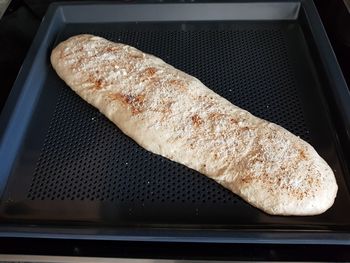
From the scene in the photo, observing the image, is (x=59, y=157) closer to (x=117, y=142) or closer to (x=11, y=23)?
(x=117, y=142)

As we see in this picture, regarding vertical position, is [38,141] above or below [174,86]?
below

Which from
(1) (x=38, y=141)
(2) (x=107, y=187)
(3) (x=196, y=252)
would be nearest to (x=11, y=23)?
(1) (x=38, y=141)

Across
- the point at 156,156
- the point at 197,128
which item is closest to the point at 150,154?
the point at 156,156

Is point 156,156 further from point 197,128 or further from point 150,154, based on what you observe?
point 197,128
